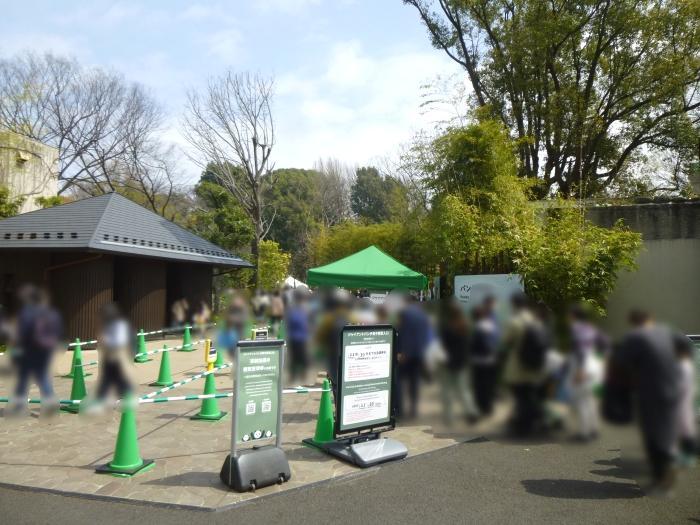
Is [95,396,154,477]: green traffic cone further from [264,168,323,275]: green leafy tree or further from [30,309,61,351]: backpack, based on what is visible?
[30,309,61,351]: backpack

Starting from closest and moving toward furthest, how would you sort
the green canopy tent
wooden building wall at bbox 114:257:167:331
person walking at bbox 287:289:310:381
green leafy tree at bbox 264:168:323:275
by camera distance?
wooden building wall at bbox 114:257:167:331 < person walking at bbox 287:289:310:381 < the green canopy tent < green leafy tree at bbox 264:168:323:275

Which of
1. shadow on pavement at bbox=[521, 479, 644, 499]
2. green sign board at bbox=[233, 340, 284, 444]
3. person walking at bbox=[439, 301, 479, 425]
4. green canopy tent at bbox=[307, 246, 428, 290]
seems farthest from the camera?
shadow on pavement at bbox=[521, 479, 644, 499]

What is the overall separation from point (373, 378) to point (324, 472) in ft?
6.55

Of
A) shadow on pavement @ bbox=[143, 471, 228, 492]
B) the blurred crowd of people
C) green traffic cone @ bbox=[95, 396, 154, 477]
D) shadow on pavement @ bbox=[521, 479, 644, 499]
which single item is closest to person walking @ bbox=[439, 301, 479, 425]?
the blurred crowd of people

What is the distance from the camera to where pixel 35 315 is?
1.19 metres

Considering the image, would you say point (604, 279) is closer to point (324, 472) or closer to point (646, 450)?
point (646, 450)

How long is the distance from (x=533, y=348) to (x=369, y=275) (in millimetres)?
1203

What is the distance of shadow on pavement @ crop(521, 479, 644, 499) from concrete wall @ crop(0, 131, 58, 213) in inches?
331

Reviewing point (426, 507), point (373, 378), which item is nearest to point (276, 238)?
point (373, 378)

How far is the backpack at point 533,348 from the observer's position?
3.03 feet

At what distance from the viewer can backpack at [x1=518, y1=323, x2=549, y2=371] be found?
0.92 meters

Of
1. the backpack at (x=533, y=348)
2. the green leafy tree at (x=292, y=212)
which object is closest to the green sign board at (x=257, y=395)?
the green leafy tree at (x=292, y=212)

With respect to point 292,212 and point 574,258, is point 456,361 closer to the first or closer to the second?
point 574,258

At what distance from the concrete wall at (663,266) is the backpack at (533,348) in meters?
0.15
